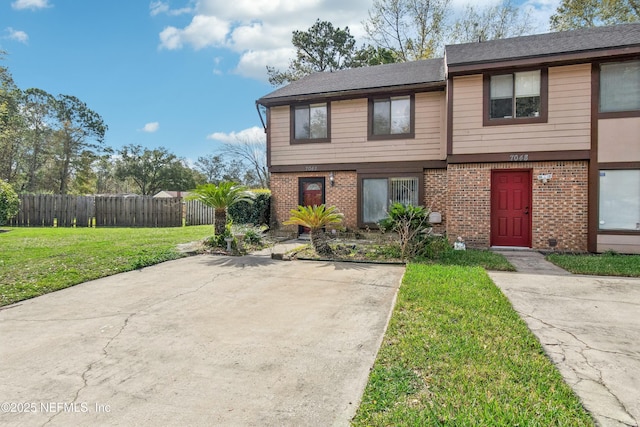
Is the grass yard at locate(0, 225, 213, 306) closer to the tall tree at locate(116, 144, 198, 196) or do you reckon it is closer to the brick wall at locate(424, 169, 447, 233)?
the brick wall at locate(424, 169, 447, 233)

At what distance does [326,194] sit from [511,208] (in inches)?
226

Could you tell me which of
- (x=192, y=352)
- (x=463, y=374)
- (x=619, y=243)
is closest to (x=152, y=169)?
(x=192, y=352)

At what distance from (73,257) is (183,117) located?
26.7m

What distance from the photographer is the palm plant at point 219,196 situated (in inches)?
366

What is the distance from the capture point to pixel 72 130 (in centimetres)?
3688

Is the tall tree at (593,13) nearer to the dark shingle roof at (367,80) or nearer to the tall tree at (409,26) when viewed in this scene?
the tall tree at (409,26)

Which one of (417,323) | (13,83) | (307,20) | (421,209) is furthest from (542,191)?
(13,83)

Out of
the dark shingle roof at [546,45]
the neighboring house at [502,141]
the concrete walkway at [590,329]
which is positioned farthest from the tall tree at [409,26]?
the concrete walkway at [590,329]

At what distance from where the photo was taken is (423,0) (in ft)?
66.6

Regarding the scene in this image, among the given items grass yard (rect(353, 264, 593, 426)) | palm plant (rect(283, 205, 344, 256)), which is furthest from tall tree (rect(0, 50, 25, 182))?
grass yard (rect(353, 264, 593, 426))

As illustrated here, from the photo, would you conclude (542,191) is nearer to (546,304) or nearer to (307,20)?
(546,304)

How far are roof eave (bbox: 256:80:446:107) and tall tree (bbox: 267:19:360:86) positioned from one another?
1423cm

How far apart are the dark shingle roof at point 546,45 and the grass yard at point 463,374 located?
7710 mm

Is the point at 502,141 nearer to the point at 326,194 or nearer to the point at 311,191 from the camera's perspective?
the point at 326,194
